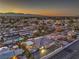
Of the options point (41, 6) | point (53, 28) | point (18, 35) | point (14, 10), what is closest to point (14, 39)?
point (18, 35)

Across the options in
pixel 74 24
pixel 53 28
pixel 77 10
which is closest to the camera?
pixel 77 10

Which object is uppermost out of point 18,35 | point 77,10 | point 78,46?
point 77,10

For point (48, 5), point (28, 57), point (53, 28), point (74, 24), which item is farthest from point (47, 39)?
point (28, 57)

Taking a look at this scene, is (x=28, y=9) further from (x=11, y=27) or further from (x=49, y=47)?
(x=49, y=47)

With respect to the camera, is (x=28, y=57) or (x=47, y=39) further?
(x=47, y=39)

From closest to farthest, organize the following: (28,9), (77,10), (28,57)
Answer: (28,57) → (77,10) → (28,9)

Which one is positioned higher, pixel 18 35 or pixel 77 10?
pixel 77 10
